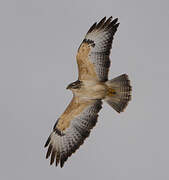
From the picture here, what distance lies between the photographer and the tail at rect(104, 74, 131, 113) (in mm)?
16188

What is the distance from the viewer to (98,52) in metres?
15.9

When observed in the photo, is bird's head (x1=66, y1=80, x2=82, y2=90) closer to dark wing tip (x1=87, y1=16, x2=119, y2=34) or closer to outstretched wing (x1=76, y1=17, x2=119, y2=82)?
outstretched wing (x1=76, y1=17, x2=119, y2=82)

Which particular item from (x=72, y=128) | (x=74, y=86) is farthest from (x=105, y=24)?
(x=72, y=128)

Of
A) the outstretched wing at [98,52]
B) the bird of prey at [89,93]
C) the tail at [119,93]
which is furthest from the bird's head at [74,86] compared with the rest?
the tail at [119,93]

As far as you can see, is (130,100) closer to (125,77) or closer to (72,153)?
(125,77)

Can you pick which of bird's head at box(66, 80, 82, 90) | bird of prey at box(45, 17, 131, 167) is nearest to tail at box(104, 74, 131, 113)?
bird of prey at box(45, 17, 131, 167)

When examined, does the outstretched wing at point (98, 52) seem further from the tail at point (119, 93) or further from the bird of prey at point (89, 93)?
the tail at point (119, 93)

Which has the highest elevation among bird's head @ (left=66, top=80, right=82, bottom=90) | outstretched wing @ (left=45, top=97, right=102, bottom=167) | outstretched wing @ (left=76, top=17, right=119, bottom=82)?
outstretched wing @ (left=76, top=17, right=119, bottom=82)

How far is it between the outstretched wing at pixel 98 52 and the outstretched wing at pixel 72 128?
2.45 feet

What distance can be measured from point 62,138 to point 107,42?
2.68 metres

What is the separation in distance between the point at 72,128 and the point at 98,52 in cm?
204

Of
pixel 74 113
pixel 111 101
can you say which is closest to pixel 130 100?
pixel 111 101

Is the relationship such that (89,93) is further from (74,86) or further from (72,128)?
(72,128)

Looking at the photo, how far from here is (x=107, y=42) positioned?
15945 mm
